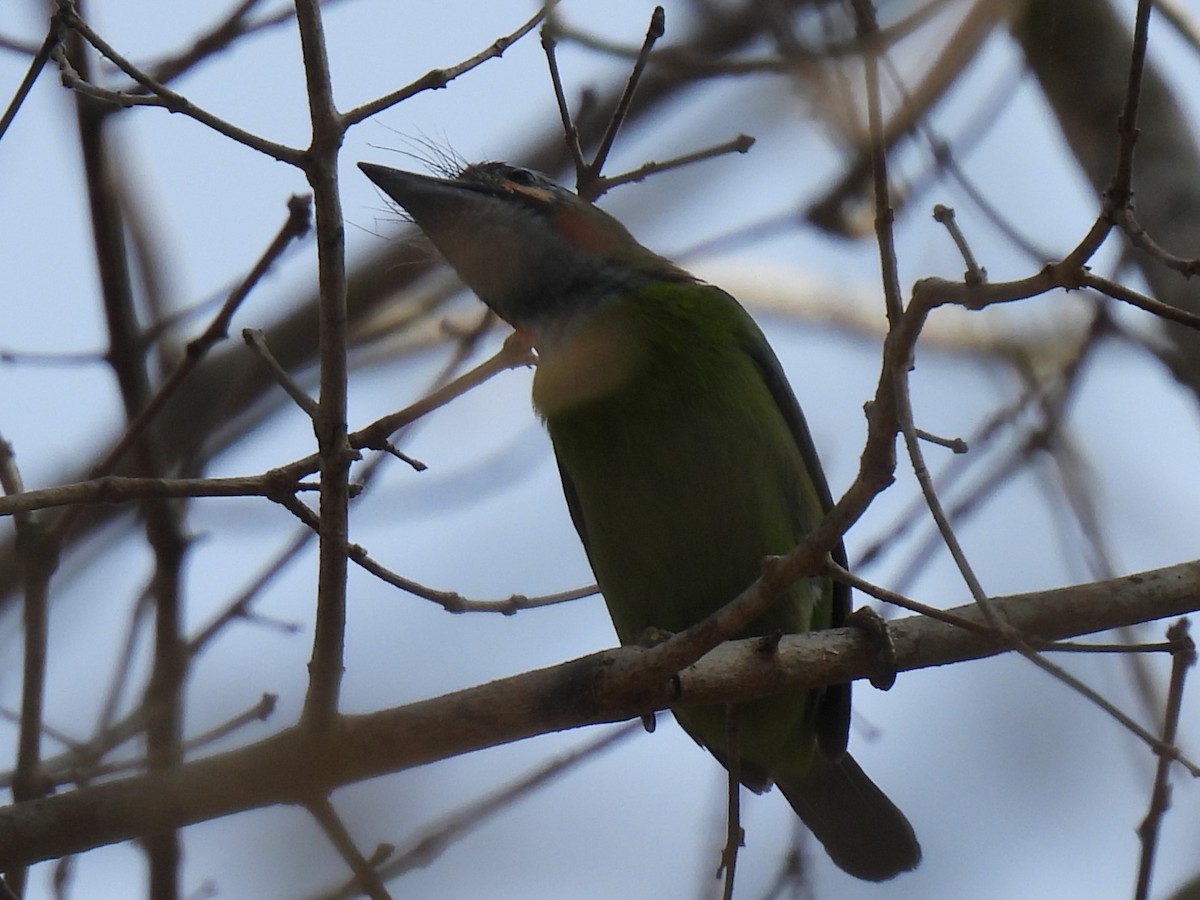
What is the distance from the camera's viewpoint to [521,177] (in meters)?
4.74

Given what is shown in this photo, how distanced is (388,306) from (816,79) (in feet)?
6.89

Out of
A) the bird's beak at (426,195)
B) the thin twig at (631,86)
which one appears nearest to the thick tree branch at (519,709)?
the thin twig at (631,86)

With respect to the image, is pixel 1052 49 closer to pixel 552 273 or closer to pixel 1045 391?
pixel 1045 391

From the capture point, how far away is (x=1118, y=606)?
3174 mm

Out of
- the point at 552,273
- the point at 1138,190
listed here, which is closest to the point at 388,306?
the point at 552,273

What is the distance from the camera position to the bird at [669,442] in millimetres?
4234

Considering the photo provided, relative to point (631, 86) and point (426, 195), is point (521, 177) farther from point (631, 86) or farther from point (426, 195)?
point (631, 86)

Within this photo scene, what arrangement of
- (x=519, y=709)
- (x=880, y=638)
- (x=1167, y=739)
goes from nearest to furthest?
(x=1167, y=739)
(x=519, y=709)
(x=880, y=638)

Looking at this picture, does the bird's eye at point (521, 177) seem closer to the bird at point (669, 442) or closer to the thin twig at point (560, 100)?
the bird at point (669, 442)

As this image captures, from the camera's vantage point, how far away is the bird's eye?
4715 millimetres

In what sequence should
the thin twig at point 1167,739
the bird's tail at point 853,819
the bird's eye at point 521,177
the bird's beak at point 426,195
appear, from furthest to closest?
the bird's tail at point 853,819 < the bird's eye at point 521,177 < the bird's beak at point 426,195 < the thin twig at point 1167,739

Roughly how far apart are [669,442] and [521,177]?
1.10 m

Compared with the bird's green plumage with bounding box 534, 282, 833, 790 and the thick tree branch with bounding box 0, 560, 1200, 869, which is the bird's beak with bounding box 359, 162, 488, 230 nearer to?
the bird's green plumage with bounding box 534, 282, 833, 790

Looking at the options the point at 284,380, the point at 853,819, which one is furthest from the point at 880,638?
the point at 853,819
